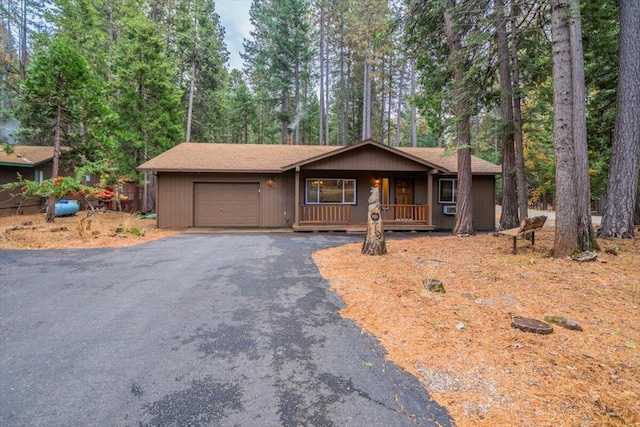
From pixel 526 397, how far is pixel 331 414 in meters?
1.29

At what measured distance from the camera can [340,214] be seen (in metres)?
12.7

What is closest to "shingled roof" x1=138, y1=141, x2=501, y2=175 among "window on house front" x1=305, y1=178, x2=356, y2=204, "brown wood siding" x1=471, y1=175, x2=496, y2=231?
"brown wood siding" x1=471, y1=175, x2=496, y2=231

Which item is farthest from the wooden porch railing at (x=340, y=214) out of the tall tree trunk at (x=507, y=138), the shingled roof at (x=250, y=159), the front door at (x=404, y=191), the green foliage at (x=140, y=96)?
the green foliage at (x=140, y=96)

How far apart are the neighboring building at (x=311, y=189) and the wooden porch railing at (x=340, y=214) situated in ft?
0.13

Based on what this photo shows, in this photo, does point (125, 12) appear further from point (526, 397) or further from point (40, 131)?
point (526, 397)

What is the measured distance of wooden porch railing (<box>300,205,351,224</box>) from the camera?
1257cm

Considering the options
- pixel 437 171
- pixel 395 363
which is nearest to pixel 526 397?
pixel 395 363

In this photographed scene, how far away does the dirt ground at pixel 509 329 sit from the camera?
203 cm

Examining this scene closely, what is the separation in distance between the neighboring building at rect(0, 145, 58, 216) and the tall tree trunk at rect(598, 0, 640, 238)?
67.5 feet

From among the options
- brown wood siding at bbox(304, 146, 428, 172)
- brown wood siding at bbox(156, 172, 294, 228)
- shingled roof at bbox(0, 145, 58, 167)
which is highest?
shingled roof at bbox(0, 145, 58, 167)

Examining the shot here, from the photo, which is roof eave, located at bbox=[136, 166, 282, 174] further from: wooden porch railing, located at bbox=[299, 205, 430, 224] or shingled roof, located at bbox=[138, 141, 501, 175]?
wooden porch railing, located at bbox=[299, 205, 430, 224]

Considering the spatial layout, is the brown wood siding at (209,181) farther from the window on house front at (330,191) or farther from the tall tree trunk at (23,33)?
the tall tree trunk at (23,33)

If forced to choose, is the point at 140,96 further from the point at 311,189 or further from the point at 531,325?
the point at 531,325

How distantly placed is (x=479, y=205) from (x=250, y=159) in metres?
10.1
